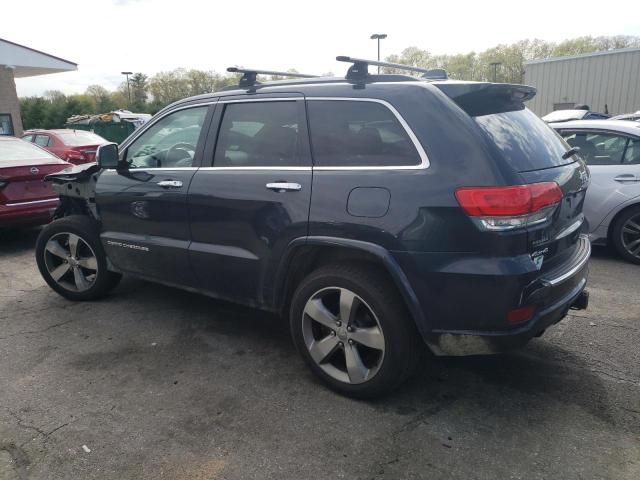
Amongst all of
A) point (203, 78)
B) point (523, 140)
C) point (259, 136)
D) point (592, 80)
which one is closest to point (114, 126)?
point (592, 80)

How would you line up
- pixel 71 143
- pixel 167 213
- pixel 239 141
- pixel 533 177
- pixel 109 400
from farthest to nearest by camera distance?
1. pixel 71 143
2. pixel 167 213
3. pixel 239 141
4. pixel 109 400
5. pixel 533 177

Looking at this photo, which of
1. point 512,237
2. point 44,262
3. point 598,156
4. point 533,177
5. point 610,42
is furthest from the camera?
point 610,42

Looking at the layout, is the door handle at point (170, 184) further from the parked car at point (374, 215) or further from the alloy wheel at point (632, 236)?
the alloy wheel at point (632, 236)

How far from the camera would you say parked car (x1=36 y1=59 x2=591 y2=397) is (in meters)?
2.61

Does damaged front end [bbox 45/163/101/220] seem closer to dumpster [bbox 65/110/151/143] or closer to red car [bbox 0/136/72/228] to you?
red car [bbox 0/136/72/228]

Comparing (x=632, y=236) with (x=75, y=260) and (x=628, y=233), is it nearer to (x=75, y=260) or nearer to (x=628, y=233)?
(x=628, y=233)

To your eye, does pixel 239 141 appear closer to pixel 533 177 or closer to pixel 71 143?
pixel 533 177

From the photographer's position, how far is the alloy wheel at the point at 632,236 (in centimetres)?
564

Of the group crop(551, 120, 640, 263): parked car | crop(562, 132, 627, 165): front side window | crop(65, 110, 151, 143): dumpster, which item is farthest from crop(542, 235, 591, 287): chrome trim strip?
crop(65, 110, 151, 143): dumpster

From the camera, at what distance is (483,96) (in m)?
3.01

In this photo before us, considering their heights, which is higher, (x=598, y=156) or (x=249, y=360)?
(x=598, y=156)

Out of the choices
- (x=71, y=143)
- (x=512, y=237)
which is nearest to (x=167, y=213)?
(x=512, y=237)

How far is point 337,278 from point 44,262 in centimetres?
327

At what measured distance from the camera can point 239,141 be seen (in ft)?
11.7
